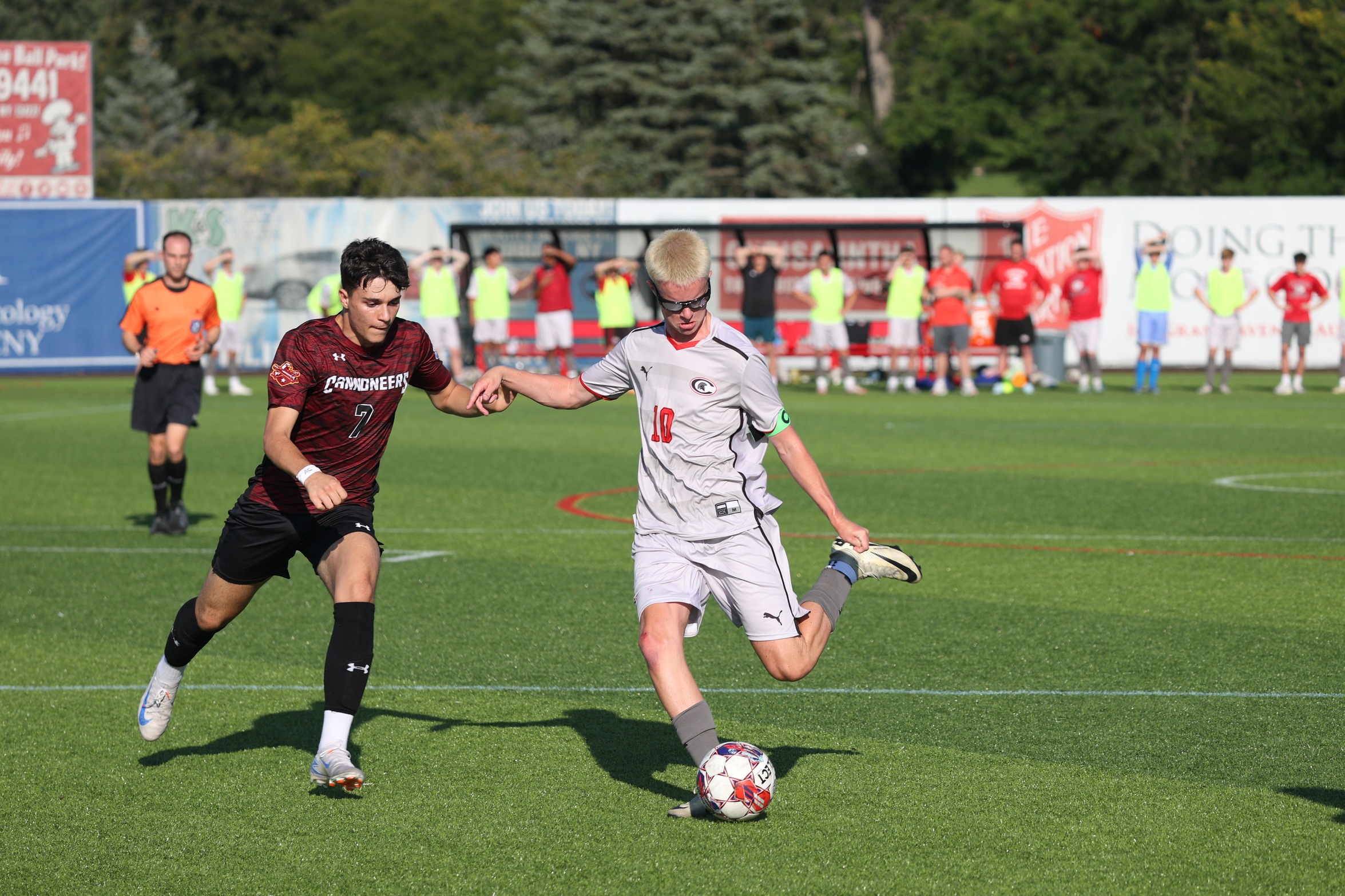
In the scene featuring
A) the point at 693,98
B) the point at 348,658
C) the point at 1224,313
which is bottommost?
the point at 348,658

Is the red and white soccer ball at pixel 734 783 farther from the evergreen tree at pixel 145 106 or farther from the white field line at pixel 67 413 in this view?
the evergreen tree at pixel 145 106

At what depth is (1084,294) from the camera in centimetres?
2555

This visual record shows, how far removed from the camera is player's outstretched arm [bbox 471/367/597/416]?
5.48 m

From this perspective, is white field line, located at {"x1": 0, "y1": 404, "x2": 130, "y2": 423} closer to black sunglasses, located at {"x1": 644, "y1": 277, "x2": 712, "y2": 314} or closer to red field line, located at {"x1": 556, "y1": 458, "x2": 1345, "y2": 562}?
red field line, located at {"x1": 556, "y1": 458, "x2": 1345, "y2": 562}

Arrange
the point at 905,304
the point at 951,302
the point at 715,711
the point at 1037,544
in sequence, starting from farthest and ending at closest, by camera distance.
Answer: the point at 905,304, the point at 951,302, the point at 1037,544, the point at 715,711

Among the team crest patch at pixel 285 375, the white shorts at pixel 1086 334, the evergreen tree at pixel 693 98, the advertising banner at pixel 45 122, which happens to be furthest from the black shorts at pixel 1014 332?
the evergreen tree at pixel 693 98

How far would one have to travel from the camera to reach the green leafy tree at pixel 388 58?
6875cm

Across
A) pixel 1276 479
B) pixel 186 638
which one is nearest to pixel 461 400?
pixel 186 638

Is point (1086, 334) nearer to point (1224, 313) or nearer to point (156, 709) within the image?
point (1224, 313)

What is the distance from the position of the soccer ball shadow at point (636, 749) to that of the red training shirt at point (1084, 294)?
20.5 metres

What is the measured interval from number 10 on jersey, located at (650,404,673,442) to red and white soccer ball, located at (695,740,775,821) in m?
1.04

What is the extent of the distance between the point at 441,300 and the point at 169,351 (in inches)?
586

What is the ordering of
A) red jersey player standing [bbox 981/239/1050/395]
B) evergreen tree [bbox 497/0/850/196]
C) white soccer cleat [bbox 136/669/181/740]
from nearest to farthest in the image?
white soccer cleat [bbox 136/669/181/740] → red jersey player standing [bbox 981/239/1050/395] → evergreen tree [bbox 497/0/850/196]

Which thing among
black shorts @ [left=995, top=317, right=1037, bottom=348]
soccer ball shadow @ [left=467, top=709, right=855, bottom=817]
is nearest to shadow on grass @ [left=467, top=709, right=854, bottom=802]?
soccer ball shadow @ [left=467, top=709, right=855, bottom=817]
